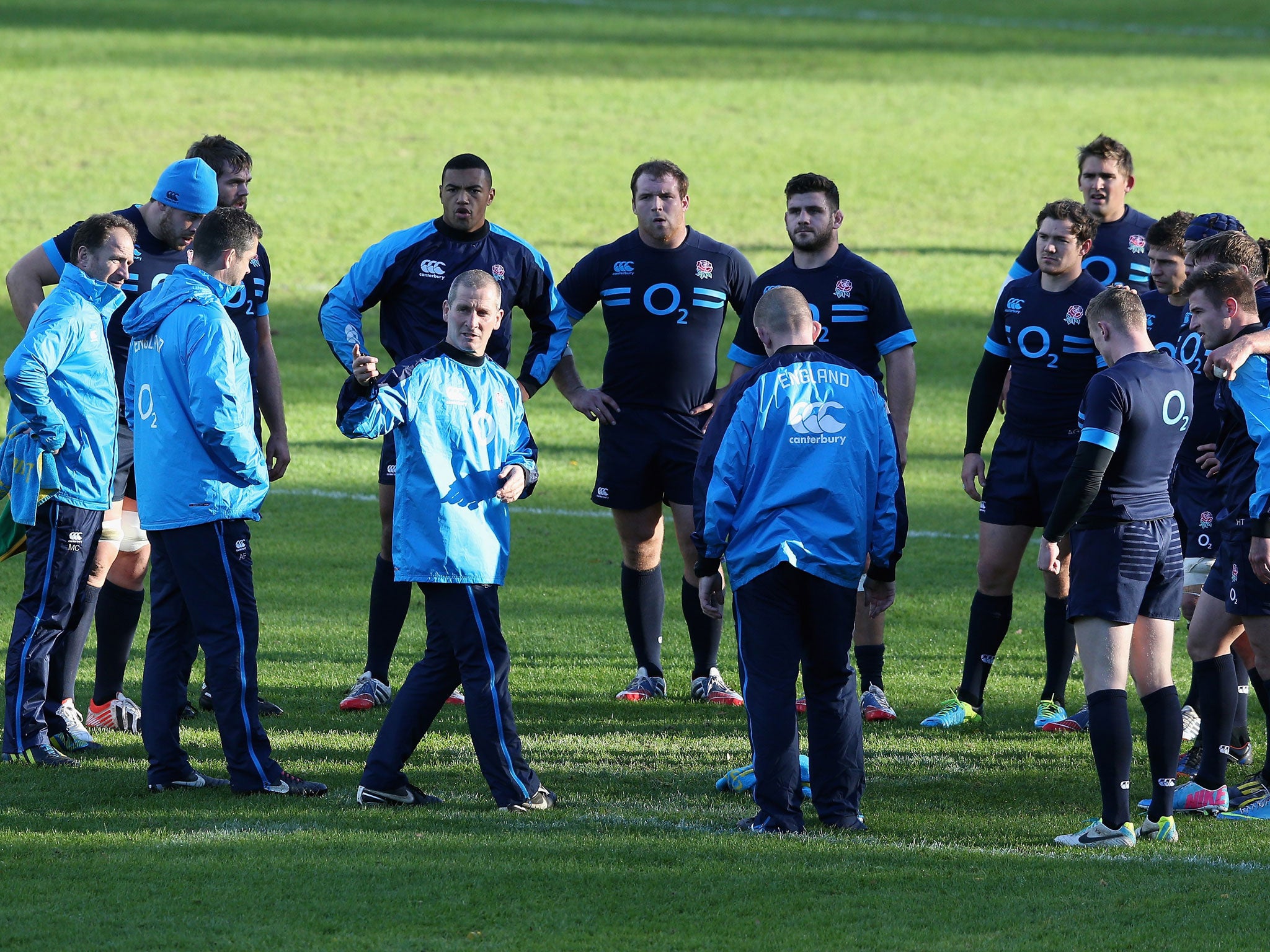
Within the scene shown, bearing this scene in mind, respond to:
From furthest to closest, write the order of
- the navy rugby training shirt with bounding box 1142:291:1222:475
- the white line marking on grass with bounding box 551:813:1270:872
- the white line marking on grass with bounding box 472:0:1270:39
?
the white line marking on grass with bounding box 472:0:1270:39 → the navy rugby training shirt with bounding box 1142:291:1222:475 → the white line marking on grass with bounding box 551:813:1270:872

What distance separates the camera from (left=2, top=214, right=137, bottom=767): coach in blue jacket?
21.8 ft

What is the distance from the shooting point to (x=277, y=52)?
1447 inches

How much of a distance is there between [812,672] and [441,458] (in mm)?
1605

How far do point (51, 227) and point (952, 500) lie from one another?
15337 mm

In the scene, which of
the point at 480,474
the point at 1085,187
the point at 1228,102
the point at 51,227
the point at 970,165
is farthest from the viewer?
the point at 1228,102

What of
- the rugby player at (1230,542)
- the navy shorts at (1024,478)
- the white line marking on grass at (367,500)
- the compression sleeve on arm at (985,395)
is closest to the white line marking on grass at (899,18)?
the white line marking on grass at (367,500)

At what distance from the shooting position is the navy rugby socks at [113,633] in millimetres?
7375

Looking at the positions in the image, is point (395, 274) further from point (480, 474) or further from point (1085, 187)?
point (1085, 187)

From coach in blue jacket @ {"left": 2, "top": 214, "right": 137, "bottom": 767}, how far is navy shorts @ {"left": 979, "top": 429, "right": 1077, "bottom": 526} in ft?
13.4

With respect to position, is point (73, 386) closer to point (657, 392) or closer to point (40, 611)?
point (40, 611)

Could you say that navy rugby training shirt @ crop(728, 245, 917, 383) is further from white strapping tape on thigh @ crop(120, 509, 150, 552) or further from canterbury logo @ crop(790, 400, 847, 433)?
white strapping tape on thigh @ crop(120, 509, 150, 552)

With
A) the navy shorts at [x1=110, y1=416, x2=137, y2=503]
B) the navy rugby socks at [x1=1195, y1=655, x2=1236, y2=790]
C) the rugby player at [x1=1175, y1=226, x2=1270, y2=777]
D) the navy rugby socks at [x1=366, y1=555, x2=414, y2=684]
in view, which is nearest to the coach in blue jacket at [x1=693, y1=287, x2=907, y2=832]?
the navy rugby socks at [x1=1195, y1=655, x2=1236, y2=790]

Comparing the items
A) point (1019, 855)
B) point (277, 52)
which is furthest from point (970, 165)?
point (1019, 855)

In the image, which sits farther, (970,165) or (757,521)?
(970,165)
